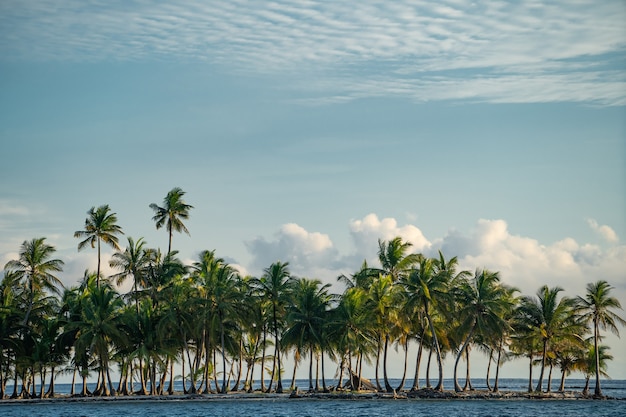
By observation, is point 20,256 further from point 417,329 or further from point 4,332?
point 417,329

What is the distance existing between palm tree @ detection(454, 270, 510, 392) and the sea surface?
252 inches

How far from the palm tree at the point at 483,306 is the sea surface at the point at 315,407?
252 inches

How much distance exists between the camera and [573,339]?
230ft

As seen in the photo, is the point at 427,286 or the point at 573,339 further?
the point at 573,339

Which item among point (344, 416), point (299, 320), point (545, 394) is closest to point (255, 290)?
point (299, 320)

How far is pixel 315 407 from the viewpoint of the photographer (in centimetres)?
6116

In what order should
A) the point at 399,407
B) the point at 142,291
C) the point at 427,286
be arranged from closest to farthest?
the point at 399,407, the point at 427,286, the point at 142,291

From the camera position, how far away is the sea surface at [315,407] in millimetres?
55938

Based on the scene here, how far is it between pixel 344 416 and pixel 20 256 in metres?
39.4

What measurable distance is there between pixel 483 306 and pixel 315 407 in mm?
17069

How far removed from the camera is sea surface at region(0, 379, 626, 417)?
184 ft

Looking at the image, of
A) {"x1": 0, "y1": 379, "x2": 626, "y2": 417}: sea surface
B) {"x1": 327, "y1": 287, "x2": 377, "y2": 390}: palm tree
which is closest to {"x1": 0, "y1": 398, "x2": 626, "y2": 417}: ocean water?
{"x1": 0, "y1": 379, "x2": 626, "y2": 417}: sea surface

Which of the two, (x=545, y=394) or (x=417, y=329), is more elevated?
(x=417, y=329)

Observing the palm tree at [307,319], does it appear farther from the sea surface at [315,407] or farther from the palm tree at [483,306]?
the palm tree at [483,306]
